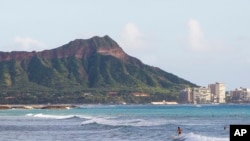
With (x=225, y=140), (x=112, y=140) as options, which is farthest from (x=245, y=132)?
(x=112, y=140)

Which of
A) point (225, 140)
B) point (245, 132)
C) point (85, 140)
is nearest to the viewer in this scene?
point (245, 132)

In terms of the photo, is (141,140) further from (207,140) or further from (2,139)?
(2,139)

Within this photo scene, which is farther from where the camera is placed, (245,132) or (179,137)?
(179,137)

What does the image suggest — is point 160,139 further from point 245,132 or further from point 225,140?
point 245,132

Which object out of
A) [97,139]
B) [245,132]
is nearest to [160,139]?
[97,139]

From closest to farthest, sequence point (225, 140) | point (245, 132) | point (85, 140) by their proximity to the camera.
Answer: point (245, 132) < point (225, 140) < point (85, 140)

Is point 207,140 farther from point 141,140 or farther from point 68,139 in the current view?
point 68,139

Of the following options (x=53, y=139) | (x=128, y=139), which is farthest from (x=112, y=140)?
(x=53, y=139)

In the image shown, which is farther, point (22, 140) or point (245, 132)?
point (22, 140)
